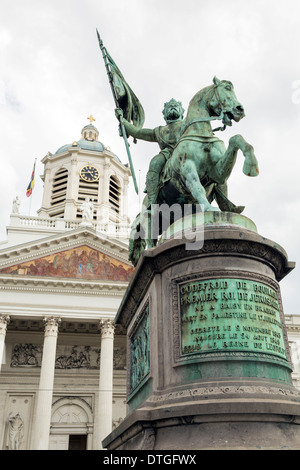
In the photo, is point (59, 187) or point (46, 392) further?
point (59, 187)

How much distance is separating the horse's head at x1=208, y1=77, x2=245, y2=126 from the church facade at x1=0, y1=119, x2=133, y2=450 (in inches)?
905

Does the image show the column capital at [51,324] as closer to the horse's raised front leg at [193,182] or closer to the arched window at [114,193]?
the arched window at [114,193]

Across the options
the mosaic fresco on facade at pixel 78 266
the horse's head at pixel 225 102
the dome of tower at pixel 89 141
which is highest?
the dome of tower at pixel 89 141

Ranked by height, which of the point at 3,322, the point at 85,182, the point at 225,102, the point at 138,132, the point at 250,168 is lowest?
the point at 250,168

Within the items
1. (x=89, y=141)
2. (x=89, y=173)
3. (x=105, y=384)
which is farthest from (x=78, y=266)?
(x=89, y=141)

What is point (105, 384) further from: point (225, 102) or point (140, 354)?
point (225, 102)

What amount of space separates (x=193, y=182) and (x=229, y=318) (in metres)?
1.82

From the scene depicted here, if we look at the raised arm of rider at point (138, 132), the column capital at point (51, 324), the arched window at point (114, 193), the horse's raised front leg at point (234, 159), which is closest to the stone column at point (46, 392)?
the column capital at point (51, 324)

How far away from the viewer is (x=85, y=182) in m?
48.5

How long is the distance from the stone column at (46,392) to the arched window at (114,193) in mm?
22047

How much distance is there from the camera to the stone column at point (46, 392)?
79.1 ft

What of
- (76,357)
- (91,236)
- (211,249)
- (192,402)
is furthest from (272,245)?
(76,357)

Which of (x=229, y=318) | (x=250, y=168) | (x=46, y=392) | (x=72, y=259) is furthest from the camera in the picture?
(x=72, y=259)
